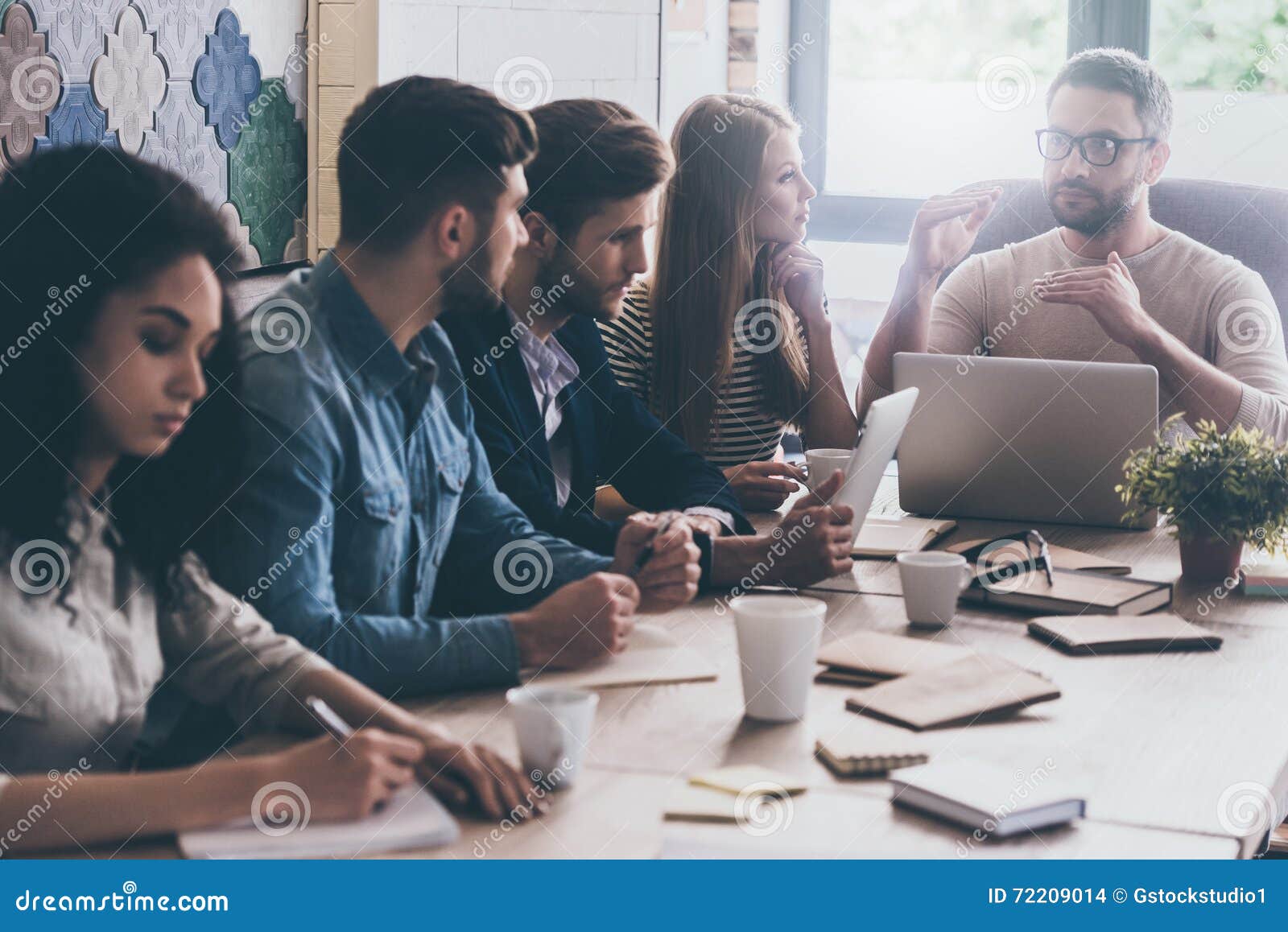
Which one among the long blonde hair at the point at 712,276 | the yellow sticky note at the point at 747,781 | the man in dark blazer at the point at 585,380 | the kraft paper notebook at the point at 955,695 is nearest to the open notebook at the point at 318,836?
the yellow sticky note at the point at 747,781

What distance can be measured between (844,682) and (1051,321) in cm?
152

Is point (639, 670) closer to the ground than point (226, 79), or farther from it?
closer to the ground

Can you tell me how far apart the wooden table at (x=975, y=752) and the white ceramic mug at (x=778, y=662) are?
→ 2 cm

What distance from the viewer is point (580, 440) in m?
2.08

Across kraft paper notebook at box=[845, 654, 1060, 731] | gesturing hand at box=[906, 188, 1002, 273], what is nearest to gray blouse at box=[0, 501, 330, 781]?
kraft paper notebook at box=[845, 654, 1060, 731]

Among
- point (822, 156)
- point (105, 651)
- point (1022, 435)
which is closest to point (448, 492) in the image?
point (105, 651)

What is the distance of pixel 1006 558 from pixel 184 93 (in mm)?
1511

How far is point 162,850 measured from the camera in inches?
37.7

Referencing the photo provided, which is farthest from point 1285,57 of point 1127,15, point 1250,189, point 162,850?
point 162,850

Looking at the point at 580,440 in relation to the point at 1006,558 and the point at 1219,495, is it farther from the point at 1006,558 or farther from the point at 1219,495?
the point at 1219,495

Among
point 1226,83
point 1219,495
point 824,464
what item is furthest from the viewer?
point 1226,83

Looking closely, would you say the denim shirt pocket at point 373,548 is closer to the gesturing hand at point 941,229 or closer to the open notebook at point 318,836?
the open notebook at point 318,836
